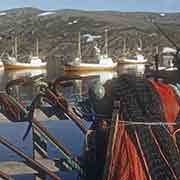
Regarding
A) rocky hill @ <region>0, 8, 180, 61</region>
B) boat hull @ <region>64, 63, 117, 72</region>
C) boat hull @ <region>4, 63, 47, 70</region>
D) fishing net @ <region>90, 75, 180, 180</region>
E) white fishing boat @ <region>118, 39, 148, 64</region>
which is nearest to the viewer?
fishing net @ <region>90, 75, 180, 180</region>

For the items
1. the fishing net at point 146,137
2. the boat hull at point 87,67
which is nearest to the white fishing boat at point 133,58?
the boat hull at point 87,67

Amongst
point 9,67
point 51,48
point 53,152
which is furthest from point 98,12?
point 53,152

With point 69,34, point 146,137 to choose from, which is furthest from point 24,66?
point 146,137

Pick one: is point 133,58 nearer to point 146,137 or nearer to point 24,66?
point 24,66

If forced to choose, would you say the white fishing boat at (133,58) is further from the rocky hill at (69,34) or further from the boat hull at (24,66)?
the boat hull at (24,66)

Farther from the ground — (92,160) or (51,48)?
(92,160)

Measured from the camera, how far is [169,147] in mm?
5645

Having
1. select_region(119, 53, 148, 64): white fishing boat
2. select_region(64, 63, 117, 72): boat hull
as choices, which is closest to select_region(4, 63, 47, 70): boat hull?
select_region(64, 63, 117, 72): boat hull

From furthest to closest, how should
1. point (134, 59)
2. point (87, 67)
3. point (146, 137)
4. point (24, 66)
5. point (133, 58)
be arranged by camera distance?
point (133, 58) → point (134, 59) → point (24, 66) → point (87, 67) → point (146, 137)

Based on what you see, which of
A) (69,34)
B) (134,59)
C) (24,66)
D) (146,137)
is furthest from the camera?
(69,34)

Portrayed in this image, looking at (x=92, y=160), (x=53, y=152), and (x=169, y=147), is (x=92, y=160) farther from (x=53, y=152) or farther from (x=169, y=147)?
(x=53, y=152)

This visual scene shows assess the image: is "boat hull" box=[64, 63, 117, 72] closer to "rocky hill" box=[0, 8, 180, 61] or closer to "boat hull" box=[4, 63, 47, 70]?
"boat hull" box=[4, 63, 47, 70]

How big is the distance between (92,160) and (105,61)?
240 ft

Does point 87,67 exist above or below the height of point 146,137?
below
